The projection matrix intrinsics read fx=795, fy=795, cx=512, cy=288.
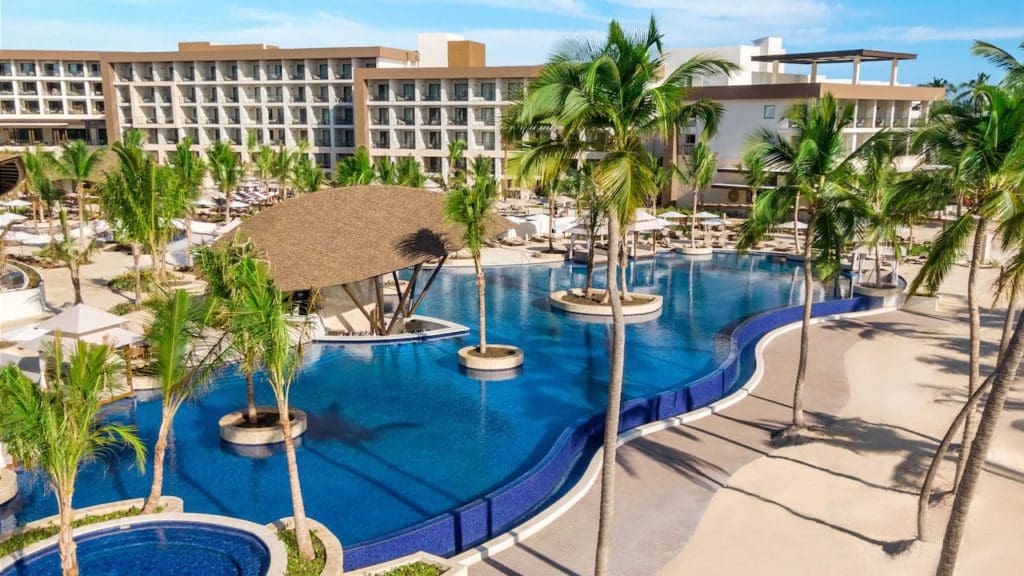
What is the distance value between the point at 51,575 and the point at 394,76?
69861mm

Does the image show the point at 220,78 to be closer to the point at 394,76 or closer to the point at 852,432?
the point at 394,76

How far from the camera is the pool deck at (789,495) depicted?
1362 centimetres

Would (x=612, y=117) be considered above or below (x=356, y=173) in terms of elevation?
above

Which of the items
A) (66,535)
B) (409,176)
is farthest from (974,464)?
(409,176)

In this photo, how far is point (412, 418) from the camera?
69.4ft

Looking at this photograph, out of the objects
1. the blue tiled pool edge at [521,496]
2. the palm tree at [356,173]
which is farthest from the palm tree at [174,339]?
the palm tree at [356,173]

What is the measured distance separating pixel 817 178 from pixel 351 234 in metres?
15.7

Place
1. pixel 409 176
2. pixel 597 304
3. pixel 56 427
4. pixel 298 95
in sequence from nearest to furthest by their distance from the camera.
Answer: pixel 56 427 < pixel 597 304 < pixel 409 176 < pixel 298 95

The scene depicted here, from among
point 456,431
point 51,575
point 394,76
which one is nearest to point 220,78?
point 394,76

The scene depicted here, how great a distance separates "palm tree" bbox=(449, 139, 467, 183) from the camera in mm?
71688

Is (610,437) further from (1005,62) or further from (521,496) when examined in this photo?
(1005,62)

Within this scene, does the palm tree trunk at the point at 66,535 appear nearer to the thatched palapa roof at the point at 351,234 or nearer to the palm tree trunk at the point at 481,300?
the thatched palapa roof at the point at 351,234

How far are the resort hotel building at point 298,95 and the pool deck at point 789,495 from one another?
156 ft

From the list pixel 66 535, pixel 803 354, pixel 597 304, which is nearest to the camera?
pixel 66 535
